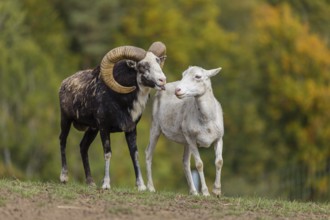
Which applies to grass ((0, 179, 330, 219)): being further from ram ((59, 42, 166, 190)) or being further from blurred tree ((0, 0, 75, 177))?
blurred tree ((0, 0, 75, 177))

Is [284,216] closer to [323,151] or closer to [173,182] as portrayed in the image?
[323,151]

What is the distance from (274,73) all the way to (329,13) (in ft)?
19.5

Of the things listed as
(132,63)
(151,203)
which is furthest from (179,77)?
(151,203)

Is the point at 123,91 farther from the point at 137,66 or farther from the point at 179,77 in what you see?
the point at 179,77

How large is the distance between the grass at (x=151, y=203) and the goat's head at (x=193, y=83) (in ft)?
6.37

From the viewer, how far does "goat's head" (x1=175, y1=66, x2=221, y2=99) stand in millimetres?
23469

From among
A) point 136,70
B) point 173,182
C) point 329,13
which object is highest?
point 329,13

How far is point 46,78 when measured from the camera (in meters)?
65.6

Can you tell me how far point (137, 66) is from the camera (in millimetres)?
24078

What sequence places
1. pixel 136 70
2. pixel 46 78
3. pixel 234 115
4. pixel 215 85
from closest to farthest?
pixel 136 70, pixel 46 78, pixel 234 115, pixel 215 85

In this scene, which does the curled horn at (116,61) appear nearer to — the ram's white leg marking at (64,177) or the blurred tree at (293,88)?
the ram's white leg marking at (64,177)

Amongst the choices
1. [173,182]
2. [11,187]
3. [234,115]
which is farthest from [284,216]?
[234,115]

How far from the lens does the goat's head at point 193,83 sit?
77.0 feet

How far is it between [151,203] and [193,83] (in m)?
3.24
